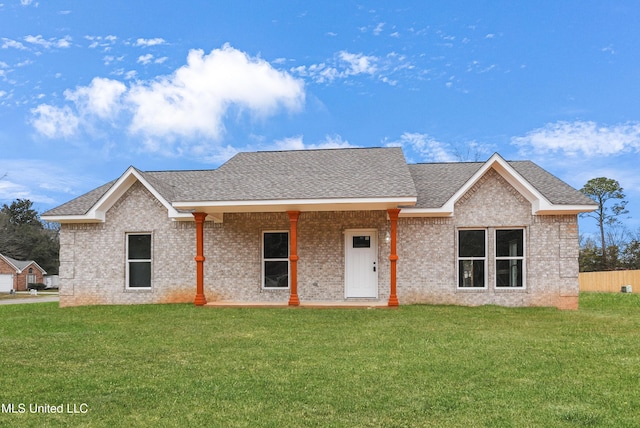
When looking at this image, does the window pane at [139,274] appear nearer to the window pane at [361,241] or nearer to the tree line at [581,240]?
the window pane at [361,241]

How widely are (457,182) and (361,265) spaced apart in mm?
4043

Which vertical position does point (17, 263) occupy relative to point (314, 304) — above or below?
below

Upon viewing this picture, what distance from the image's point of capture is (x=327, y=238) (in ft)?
50.1

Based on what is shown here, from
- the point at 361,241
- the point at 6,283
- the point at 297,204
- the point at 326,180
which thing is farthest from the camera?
the point at 6,283

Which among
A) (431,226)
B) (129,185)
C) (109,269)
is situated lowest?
(109,269)

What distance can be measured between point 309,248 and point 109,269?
21.0 feet

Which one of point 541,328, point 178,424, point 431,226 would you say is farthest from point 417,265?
point 178,424

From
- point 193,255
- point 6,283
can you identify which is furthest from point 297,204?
point 6,283

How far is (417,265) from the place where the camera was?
14.9m

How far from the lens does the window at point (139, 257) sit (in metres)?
16.0

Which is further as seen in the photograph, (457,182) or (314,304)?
(457,182)

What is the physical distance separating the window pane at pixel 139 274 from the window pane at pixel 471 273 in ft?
31.4

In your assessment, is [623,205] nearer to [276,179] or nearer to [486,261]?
[486,261]

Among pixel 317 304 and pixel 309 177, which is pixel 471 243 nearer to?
pixel 317 304
